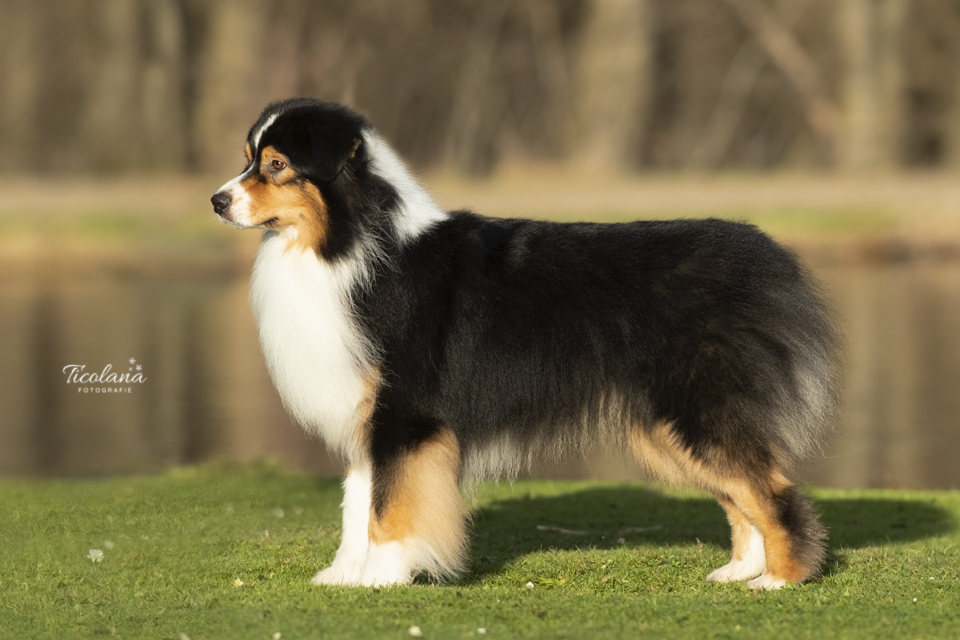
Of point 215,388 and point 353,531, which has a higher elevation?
point 353,531

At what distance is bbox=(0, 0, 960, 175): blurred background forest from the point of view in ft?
96.2

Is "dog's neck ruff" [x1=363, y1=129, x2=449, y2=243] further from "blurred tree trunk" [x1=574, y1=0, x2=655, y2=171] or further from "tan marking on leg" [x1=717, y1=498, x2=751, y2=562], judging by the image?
"blurred tree trunk" [x1=574, y1=0, x2=655, y2=171]

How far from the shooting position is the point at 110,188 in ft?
96.4

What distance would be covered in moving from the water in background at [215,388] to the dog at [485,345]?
123 centimetres

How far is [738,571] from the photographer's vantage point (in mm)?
6332

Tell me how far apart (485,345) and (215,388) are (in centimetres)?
969

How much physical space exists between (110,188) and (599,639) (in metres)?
26.6

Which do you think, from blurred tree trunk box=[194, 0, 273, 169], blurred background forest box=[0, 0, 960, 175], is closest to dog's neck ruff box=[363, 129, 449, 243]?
blurred background forest box=[0, 0, 960, 175]

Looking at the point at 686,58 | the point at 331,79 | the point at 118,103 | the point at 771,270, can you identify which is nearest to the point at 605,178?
the point at 331,79

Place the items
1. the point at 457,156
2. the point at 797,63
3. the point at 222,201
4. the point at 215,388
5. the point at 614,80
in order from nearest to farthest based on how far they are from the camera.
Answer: the point at 222,201 < the point at 215,388 < the point at 614,80 < the point at 457,156 < the point at 797,63

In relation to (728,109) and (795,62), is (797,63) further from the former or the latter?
(728,109)

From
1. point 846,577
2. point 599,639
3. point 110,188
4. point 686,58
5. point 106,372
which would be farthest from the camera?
point 686,58

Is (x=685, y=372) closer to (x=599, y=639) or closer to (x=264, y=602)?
(x=599, y=639)

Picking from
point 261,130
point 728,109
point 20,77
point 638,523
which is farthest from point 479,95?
point 261,130
